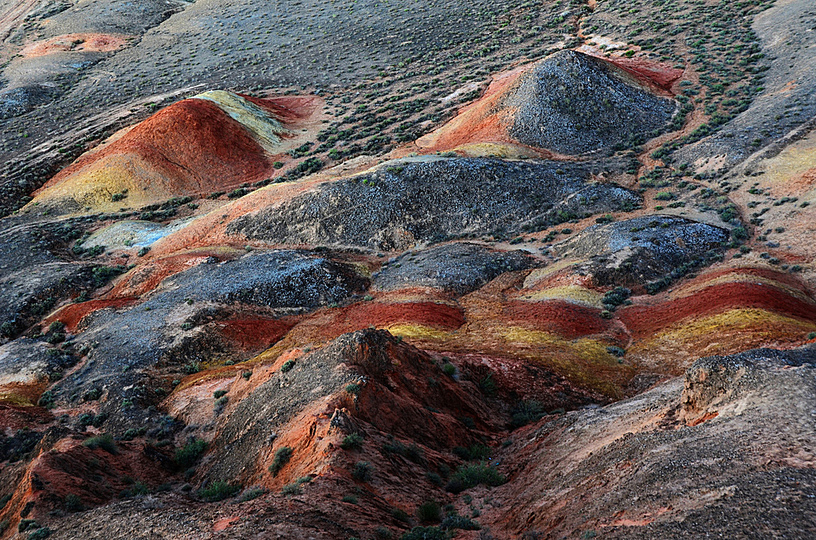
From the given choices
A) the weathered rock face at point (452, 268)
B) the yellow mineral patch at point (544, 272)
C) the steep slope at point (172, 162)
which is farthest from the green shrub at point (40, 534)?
the steep slope at point (172, 162)

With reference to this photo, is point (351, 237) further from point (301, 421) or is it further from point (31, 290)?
point (301, 421)

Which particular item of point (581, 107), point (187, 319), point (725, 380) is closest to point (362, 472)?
point (725, 380)

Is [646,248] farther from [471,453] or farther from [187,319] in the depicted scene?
[187,319]

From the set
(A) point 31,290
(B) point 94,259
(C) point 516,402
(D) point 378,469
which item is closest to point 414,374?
(C) point 516,402

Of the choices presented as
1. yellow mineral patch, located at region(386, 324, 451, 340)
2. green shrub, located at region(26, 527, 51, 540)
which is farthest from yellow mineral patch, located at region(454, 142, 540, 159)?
green shrub, located at region(26, 527, 51, 540)

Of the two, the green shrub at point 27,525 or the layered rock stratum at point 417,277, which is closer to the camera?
the layered rock stratum at point 417,277

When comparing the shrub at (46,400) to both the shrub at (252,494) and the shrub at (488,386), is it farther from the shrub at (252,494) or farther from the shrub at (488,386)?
the shrub at (488,386)

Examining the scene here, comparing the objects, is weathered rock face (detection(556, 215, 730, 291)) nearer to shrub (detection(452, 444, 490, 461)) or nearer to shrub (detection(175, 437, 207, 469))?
shrub (detection(452, 444, 490, 461))
